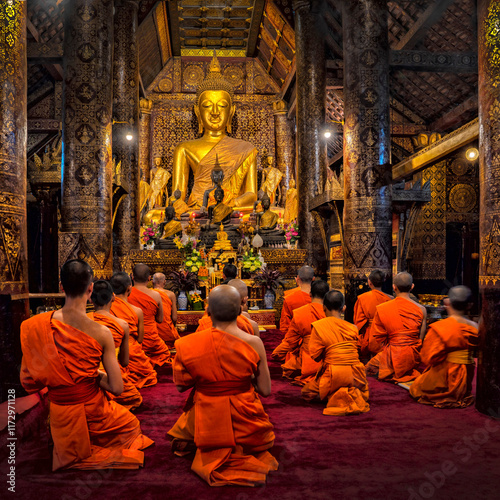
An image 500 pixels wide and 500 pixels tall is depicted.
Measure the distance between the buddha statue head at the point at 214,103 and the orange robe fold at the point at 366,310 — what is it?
470 inches

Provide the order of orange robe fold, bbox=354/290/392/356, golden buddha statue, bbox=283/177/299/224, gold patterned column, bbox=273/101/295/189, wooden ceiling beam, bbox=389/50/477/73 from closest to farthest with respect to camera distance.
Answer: orange robe fold, bbox=354/290/392/356 → wooden ceiling beam, bbox=389/50/477/73 → golden buddha statue, bbox=283/177/299/224 → gold patterned column, bbox=273/101/295/189

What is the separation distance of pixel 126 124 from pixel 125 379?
7.25 metres

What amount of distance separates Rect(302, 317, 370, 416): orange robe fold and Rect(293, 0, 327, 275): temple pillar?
24.0 feet

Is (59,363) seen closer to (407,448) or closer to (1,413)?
(1,413)

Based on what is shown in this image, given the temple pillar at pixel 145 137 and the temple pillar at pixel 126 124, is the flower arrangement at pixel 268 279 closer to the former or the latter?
the temple pillar at pixel 126 124

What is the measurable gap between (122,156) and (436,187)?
8.35m

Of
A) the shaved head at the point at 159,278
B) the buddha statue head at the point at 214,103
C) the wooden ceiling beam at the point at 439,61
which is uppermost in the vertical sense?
the buddha statue head at the point at 214,103

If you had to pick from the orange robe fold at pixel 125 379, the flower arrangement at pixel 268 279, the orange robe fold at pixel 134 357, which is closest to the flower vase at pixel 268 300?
the flower arrangement at pixel 268 279

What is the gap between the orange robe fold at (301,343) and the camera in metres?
4.95

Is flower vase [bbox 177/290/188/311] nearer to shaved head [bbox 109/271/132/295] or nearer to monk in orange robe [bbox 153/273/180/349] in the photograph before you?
monk in orange robe [bbox 153/273/180/349]

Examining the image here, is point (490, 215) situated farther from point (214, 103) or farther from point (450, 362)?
point (214, 103)

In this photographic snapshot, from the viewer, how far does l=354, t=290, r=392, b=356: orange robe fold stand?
5.91m

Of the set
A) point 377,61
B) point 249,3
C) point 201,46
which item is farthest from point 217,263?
point 201,46

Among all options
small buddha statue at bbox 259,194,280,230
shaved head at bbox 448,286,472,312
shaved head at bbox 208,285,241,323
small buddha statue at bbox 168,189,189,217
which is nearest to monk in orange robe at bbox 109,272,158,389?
shaved head at bbox 208,285,241,323
